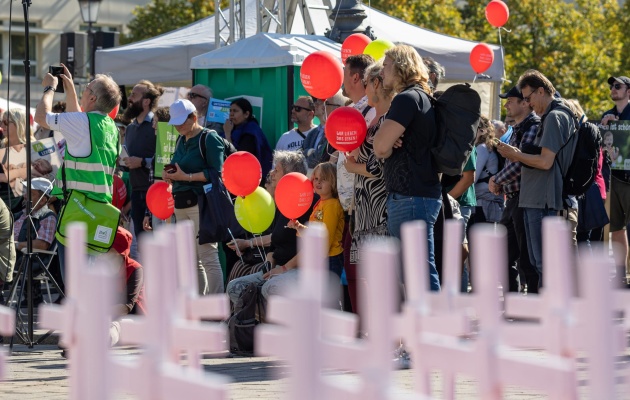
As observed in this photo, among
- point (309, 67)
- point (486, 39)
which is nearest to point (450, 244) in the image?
point (309, 67)

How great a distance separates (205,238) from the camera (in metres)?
9.23

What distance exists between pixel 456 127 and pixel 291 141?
3300mm

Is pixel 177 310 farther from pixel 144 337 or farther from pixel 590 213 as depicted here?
pixel 590 213

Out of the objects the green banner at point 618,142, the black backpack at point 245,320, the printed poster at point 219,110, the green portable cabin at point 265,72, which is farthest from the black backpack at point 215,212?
the green banner at point 618,142

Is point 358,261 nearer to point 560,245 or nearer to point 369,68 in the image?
point 369,68

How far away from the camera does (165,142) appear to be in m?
9.81

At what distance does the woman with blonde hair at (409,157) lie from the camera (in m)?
6.34

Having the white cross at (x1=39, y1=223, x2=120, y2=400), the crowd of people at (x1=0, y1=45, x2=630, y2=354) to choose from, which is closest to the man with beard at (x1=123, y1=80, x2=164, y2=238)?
the crowd of people at (x1=0, y1=45, x2=630, y2=354)

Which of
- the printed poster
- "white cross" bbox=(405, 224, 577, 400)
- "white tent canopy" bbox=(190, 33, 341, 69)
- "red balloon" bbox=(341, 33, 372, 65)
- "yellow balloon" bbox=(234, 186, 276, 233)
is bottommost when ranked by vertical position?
"white cross" bbox=(405, 224, 577, 400)

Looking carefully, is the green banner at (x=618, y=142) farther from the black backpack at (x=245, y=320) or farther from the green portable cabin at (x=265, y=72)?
the black backpack at (x=245, y=320)

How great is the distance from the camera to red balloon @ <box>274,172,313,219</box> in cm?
769

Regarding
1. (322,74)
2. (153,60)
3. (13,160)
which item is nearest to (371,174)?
(322,74)

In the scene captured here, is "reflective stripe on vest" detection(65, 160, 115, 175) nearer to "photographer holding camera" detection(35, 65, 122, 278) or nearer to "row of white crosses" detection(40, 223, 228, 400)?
"photographer holding camera" detection(35, 65, 122, 278)

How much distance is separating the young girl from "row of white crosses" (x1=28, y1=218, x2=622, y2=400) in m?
4.46
